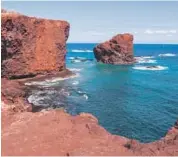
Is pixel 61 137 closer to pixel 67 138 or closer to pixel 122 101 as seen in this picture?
pixel 67 138

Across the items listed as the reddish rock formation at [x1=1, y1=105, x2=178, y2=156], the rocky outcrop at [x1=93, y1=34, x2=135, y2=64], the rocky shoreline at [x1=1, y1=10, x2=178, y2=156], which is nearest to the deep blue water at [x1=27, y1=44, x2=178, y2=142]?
the rocky shoreline at [x1=1, y1=10, x2=178, y2=156]

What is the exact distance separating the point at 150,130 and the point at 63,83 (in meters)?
37.8

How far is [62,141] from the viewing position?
2589 centimetres

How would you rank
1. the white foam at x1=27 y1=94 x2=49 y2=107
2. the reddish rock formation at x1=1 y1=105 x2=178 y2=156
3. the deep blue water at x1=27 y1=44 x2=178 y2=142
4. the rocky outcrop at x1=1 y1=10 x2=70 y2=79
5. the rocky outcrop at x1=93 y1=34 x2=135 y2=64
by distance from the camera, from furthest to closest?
1. the rocky outcrop at x1=93 y1=34 x2=135 y2=64
2. the rocky outcrop at x1=1 y1=10 x2=70 y2=79
3. the white foam at x1=27 y1=94 x2=49 y2=107
4. the deep blue water at x1=27 y1=44 x2=178 y2=142
5. the reddish rock formation at x1=1 y1=105 x2=178 y2=156

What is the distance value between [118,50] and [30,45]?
56.8 m

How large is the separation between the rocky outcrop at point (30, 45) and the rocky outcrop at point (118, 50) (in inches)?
1686

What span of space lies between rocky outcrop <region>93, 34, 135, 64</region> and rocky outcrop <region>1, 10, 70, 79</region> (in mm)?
42819

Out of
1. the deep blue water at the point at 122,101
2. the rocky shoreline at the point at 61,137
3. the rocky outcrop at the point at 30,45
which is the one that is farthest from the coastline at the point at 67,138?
the rocky outcrop at the point at 30,45

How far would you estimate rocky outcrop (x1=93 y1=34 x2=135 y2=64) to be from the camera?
421 ft

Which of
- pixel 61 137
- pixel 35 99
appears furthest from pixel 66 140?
pixel 35 99

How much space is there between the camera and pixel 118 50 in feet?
422

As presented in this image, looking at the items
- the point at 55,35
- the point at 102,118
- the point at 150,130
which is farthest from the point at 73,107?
the point at 55,35

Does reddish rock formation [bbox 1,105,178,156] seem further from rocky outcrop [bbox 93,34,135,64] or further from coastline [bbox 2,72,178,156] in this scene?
rocky outcrop [bbox 93,34,135,64]

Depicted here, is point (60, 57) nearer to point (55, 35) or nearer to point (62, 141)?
point (55, 35)
